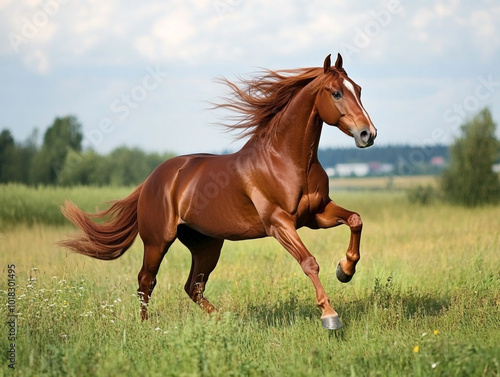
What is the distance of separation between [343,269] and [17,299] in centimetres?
346

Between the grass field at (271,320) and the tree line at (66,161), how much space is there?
554 inches

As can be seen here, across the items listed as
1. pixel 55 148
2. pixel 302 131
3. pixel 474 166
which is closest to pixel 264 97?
pixel 302 131

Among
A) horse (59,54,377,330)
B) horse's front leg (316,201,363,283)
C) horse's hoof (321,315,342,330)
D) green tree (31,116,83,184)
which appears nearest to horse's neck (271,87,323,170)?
horse (59,54,377,330)

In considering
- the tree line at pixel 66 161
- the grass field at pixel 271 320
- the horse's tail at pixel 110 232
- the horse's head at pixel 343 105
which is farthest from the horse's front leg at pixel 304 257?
the tree line at pixel 66 161

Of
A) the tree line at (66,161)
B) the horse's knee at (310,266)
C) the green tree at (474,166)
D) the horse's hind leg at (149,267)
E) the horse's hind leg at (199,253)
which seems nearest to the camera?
the horse's knee at (310,266)

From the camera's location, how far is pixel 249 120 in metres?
6.75

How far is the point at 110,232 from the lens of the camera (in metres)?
8.27

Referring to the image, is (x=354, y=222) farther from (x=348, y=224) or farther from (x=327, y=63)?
(x=327, y=63)

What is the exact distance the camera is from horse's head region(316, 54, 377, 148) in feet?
18.5

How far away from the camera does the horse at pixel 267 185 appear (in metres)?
5.90

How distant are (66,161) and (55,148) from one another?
115cm

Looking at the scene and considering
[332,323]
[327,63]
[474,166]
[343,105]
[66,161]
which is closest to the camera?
[332,323]

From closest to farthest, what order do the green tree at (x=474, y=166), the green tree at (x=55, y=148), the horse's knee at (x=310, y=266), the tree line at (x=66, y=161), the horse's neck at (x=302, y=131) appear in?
the horse's knee at (x=310, y=266), the horse's neck at (x=302, y=131), the green tree at (x=474, y=166), the tree line at (x=66, y=161), the green tree at (x=55, y=148)

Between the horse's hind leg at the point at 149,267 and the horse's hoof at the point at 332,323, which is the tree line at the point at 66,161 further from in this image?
the horse's hoof at the point at 332,323
